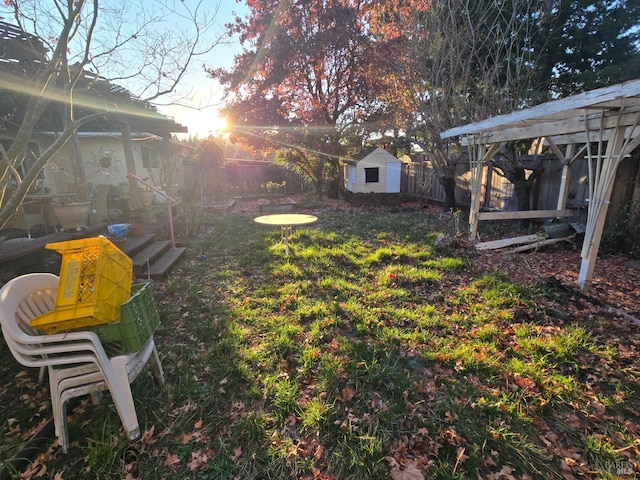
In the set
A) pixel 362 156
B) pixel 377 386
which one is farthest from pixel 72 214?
pixel 362 156

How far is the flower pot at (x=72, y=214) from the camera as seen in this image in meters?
5.14

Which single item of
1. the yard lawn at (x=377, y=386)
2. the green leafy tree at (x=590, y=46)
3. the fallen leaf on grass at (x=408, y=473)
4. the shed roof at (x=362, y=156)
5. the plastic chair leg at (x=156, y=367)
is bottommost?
the fallen leaf on grass at (x=408, y=473)

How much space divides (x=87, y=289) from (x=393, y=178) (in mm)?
12348

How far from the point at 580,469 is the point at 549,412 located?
45cm

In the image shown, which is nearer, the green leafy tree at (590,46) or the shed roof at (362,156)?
the green leafy tree at (590,46)

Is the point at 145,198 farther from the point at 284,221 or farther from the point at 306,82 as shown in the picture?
the point at 306,82

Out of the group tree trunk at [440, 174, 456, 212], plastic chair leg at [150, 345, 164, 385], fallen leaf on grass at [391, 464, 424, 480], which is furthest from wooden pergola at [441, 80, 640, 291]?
plastic chair leg at [150, 345, 164, 385]

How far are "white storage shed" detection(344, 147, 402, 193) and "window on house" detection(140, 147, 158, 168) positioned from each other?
8.88 meters

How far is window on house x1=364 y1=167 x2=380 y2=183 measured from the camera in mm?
12820

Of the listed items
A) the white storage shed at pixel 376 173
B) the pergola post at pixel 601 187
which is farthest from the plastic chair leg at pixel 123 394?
the white storage shed at pixel 376 173

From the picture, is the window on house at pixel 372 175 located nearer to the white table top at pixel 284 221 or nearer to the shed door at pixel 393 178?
the shed door at pixel 393 178

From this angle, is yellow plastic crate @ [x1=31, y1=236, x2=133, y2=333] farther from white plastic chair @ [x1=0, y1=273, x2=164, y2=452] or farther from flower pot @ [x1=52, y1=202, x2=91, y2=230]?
flower pot @ [x1=52, y1=202, x2=91, y2=230]

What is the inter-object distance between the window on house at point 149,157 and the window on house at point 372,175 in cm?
928

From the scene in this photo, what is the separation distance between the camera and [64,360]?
192 cm
